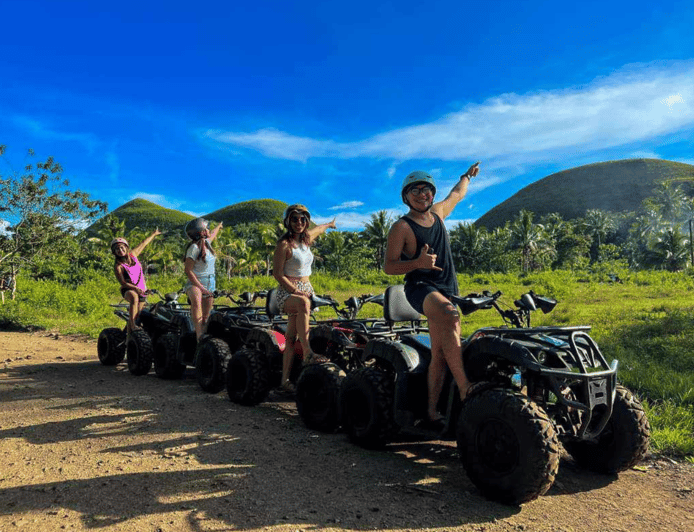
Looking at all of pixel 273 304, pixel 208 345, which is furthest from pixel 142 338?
pixel 273 304

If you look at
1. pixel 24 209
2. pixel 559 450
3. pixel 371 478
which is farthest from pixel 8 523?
pixel 24 209

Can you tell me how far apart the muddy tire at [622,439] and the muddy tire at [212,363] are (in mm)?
4029

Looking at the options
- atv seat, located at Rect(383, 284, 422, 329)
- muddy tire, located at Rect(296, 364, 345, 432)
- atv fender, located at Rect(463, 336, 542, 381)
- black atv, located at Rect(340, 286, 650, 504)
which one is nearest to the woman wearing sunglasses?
muddy tire, located at Rect(296, 364, 345, 432)

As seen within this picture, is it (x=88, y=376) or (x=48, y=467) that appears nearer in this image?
(x=48, y=467)

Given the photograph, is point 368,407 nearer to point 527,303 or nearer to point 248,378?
point 527,303

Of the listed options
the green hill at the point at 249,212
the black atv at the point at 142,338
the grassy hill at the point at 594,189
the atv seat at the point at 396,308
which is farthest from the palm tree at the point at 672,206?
the green hill at the point at 249,212

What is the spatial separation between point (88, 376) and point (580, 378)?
22.7 ft

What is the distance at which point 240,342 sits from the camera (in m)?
7.04

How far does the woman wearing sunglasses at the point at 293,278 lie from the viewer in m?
5.48

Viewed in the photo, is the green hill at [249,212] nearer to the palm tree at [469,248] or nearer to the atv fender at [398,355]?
the palm tree at [469,248]

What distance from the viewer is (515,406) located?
125 inches

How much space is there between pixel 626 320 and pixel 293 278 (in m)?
10.0

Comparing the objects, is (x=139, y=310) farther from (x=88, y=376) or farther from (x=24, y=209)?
(x=24, y=209)

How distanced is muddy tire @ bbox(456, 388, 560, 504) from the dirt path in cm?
17
